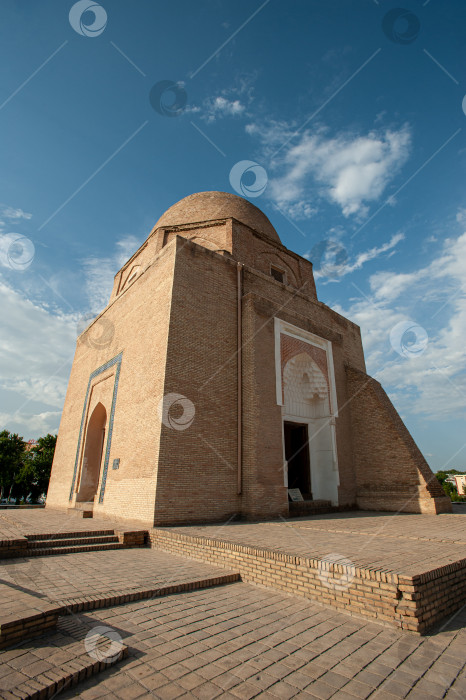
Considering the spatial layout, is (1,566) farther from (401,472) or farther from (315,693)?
(401,472)

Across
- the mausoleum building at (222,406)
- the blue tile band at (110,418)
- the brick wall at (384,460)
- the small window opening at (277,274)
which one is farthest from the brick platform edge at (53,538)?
the small window opening at (277,274)

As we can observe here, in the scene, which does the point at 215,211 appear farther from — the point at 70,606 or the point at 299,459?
the point at 70,606

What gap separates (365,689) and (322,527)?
401cm

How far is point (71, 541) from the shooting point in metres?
5.36

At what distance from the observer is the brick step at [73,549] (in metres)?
4.89

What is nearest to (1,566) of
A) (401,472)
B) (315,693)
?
(315,693)

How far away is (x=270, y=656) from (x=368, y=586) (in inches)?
39.7

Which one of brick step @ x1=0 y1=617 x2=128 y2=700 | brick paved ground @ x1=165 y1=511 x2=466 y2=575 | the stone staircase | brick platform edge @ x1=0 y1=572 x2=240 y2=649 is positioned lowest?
brick step @ x1=0 y1=617 x2=128 y2=700

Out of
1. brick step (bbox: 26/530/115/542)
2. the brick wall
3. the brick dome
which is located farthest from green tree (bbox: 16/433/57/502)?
the brick wall

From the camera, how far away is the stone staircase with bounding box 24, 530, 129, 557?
5.00m

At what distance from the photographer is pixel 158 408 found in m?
6.76

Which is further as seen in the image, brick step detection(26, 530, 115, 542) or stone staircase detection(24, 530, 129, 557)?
brick step detection(26, 530, 115, 542)

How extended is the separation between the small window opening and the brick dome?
3.30ft

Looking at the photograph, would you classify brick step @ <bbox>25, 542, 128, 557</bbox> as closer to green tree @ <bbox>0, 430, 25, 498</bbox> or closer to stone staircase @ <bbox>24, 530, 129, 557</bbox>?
stone staircase @ <bbox>24, 530, 129, 557</bbox>
